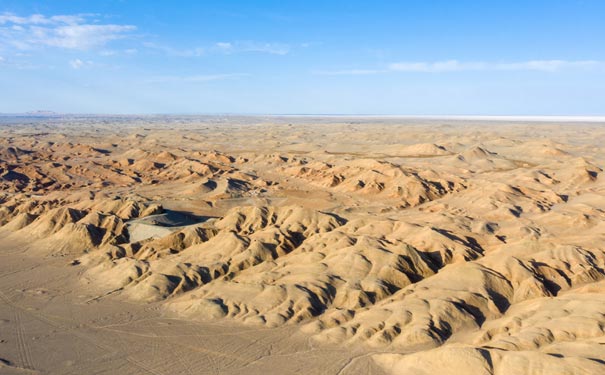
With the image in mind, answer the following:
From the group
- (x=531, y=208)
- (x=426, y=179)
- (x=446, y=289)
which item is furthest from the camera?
(x=426, y=179)

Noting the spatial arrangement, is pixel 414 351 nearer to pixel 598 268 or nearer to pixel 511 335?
pixel 511 335

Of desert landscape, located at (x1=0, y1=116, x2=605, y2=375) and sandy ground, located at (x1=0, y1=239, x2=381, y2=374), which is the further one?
desert landscape, located at (x1=0, y1=116, x2=605, y2=375)

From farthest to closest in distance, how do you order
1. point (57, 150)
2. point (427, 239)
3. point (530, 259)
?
point (57, 150) → point (427, 239) → point (530, 259)

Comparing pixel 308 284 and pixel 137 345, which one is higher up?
pixel 308 284

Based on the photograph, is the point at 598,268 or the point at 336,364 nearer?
the point at 336,364

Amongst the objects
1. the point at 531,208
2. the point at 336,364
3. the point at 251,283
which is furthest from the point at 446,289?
the point at 531,208

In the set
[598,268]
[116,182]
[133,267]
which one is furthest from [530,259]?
[116,182]

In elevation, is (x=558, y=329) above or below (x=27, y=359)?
above

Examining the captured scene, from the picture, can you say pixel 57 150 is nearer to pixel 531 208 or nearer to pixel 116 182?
pixel 116 182

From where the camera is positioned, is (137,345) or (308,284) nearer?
(137,345)

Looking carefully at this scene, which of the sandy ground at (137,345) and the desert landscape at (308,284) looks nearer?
the sandy ground at (137,345)
